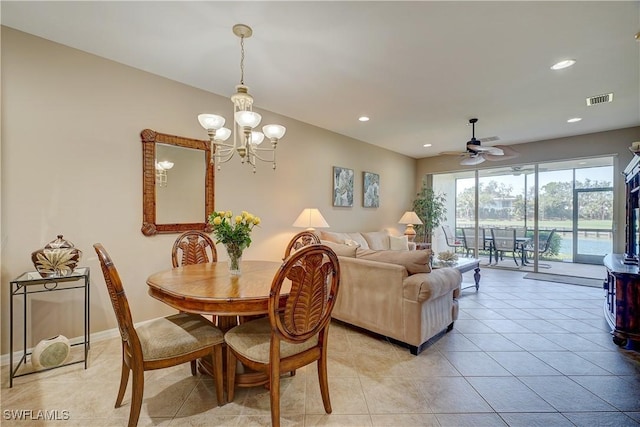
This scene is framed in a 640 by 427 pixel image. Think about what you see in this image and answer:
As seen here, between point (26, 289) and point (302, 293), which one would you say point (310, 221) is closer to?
point (302, 293)

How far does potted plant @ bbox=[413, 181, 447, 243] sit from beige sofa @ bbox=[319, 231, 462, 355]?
13.0ft

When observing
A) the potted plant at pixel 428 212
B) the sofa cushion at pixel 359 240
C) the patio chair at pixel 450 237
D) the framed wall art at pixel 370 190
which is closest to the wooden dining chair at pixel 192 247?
the sofa cushion at pixel 359 240

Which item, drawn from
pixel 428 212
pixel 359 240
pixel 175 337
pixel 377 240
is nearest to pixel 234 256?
pixel 175 337

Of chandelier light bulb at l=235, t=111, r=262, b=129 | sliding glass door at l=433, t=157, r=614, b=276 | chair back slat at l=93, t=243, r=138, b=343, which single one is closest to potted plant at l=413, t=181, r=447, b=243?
sliding glass door at l=433, t=157, r=614, b=276

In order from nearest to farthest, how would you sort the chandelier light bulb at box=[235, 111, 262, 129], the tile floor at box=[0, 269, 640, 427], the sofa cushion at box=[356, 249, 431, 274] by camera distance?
the tile floor at box=[0, 269, 640, 427] < the chandelier light bulb at box=[235, 111, 262, 129] < the sofa cushion at box=[356, 249, 431, 274]

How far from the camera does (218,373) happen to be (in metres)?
1.83

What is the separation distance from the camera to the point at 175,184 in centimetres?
315

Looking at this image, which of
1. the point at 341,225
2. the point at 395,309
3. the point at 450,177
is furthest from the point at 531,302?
the point at 450,177

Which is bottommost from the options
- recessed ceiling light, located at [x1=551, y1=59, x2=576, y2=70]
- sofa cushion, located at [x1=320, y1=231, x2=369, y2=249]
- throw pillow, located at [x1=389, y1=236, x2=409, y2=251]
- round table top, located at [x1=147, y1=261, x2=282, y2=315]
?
throw pillow, located at [x1=389, y1=236, x2=409, y2=251]

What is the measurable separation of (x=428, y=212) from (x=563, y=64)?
4.37 m

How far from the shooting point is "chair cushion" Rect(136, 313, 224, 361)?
1.64 metres

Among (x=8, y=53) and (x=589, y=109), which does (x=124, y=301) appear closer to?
(x=8, y=53)

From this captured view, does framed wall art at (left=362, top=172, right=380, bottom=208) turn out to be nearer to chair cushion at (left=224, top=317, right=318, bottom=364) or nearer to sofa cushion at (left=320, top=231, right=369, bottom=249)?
sofa cushion at (left=320, top=231, right=369, bottom=249)

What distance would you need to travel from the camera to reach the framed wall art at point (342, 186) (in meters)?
5.12
